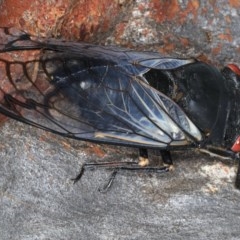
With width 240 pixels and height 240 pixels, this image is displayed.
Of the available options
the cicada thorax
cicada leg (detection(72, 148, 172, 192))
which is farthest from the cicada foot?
the cicada thorax

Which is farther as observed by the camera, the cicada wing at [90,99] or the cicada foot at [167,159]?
the cicada foot at [167,159]

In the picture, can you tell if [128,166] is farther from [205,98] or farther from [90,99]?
[205,98]

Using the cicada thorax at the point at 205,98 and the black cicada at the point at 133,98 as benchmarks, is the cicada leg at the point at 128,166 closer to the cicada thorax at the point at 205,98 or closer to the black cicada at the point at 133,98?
the black cicada at the point at 133,98

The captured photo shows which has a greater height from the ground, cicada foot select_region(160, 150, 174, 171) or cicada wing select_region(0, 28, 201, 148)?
cicada wing select_region(0, 28, 201, 148)

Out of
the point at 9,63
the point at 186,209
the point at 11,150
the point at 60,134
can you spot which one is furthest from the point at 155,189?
the point at 9,63

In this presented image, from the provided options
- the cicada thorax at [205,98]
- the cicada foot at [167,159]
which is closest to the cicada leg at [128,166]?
the cicada foot at [167,159]

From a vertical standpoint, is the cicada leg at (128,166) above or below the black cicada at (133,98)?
below

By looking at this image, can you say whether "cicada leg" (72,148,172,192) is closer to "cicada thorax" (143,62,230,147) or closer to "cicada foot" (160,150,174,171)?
"cicada foot" (160,150,174,171)

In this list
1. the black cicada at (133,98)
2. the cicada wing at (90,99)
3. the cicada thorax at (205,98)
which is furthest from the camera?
the cicada thorax at (205,98)

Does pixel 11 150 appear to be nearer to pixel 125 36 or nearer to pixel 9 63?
pixel 9 63
